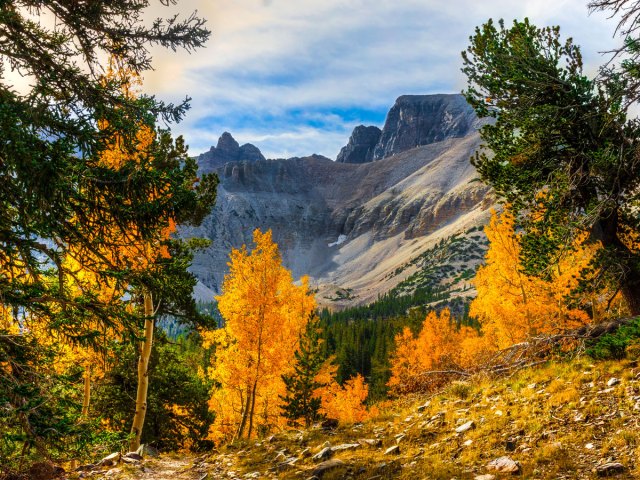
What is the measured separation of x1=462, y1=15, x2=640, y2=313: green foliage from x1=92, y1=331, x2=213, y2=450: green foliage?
492 inches

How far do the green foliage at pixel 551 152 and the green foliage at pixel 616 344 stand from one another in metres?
2.65

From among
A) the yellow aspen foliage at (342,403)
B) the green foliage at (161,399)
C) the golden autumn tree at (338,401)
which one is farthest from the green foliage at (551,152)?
the yellow aspen foliage at (342,403)

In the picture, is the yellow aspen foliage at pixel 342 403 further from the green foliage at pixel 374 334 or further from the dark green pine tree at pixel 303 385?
the dark green pine tree at pixel 303 385

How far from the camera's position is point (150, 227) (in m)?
7.34

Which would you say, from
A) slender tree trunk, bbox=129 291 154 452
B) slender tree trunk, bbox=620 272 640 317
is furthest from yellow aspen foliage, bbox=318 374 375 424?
slender tree trunk, bbox=620 272 640 317

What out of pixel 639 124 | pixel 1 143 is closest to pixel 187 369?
pixel 1 143

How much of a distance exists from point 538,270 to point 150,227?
36.5 feet

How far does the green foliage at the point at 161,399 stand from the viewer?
17.5 m

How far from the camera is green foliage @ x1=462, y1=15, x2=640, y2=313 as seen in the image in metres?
11.9

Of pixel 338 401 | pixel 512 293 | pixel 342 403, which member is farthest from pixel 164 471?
pixel 342 403

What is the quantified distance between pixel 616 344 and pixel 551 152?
6.21m

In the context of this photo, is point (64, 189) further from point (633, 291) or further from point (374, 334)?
point (374, 334)

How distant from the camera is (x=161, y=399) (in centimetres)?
1930

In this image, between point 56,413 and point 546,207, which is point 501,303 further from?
point 56,413
